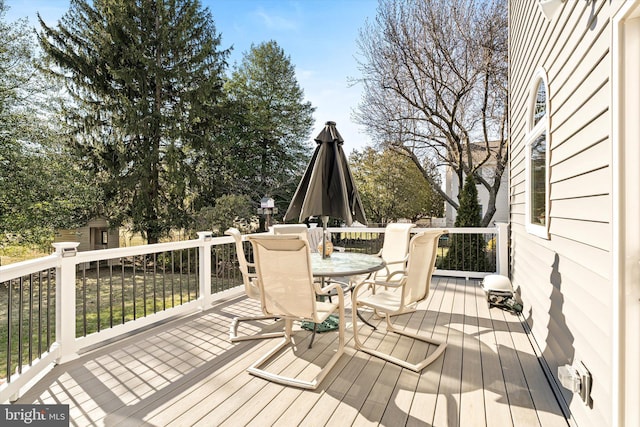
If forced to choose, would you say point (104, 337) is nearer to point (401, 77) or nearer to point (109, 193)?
point (401, 77)

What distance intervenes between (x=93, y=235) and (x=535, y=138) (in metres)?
15.8

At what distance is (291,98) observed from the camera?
16422mm

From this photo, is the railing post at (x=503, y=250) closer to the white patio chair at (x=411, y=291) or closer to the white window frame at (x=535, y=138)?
the white window frame at (x=535, y=138)

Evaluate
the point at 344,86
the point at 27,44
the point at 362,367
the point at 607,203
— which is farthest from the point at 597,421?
the point at 27,44

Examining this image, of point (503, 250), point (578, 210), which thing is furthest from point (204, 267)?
point (503, 250)

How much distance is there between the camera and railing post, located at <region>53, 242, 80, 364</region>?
9.56 ft

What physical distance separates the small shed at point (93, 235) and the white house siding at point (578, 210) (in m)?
14.3

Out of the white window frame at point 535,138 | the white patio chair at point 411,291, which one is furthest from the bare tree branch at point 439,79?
the white patio chair at point 411,291

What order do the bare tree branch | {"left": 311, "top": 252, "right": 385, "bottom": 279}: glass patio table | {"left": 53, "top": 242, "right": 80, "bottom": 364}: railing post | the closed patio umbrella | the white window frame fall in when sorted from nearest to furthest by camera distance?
{"left": 53, "top": 242, "right": 80, "bottom": 364}: railing post → the white window frame → {"left": 311, "top": 252, "right": 385, "bottom": 279}: glass patio table → the closed patio umbrella → the bare tree branch

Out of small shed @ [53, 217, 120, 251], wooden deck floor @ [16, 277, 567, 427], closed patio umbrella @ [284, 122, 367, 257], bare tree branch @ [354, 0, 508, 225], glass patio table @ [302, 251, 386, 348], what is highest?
bare tree branch @ [354, 0, 508, 225]

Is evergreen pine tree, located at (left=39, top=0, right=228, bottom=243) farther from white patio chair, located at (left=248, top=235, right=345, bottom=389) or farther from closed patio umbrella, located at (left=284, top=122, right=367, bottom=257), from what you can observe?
white patio chair, located at (left=248, top=235, right=345, bottom=389)

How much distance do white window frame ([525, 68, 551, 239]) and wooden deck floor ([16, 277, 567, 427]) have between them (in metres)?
1.18

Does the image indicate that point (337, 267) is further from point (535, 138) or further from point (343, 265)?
point (535, 138)

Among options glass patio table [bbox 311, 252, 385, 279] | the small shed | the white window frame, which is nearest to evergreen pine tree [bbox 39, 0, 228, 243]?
the small shed
